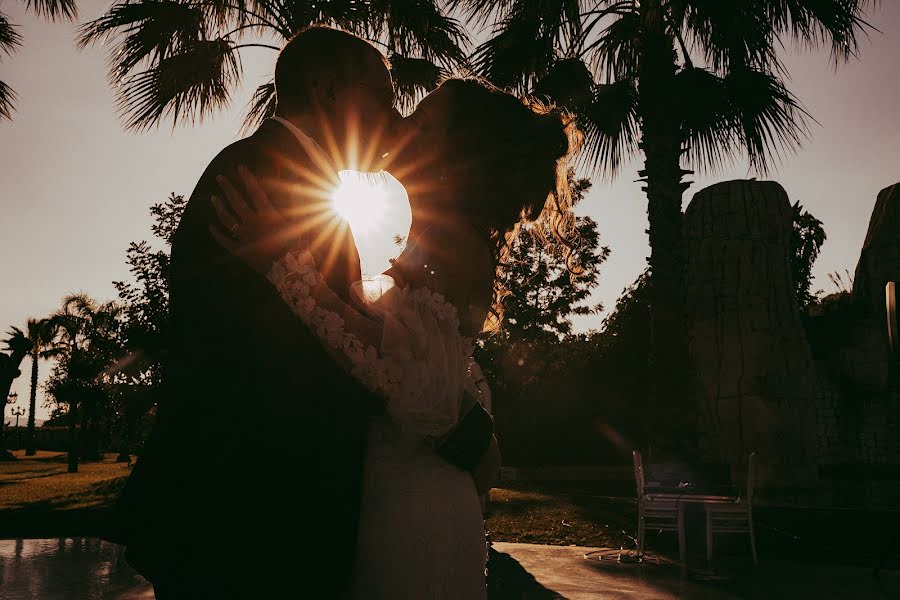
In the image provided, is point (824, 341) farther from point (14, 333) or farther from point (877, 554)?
point (14, 333)

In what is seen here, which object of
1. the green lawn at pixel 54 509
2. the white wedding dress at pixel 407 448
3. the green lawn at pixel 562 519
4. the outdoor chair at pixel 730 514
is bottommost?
the green lawn at pixel 54 509

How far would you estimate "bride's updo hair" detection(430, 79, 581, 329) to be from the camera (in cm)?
175

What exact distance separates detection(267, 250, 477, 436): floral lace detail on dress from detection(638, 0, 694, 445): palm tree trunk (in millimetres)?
8143

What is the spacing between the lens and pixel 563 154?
1.95m

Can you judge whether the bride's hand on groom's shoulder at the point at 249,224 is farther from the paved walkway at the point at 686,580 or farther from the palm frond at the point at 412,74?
the palm frond at the point at 412,74

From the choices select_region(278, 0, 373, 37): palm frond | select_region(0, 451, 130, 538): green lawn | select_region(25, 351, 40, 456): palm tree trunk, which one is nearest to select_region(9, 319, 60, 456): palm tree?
select_region(25, 351, 40, 456): palm tree trunk

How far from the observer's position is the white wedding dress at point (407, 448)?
56.9 inches

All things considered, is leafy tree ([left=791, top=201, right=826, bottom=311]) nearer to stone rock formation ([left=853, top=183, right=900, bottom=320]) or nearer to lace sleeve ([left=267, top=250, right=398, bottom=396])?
stone rock formation ([left=853, top=183, right=900, bottom=320])

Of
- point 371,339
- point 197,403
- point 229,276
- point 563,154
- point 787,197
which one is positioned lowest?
point 197,403

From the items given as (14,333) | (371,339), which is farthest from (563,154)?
(14,333)

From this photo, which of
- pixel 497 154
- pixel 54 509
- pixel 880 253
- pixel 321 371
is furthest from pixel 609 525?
pixel 880 253

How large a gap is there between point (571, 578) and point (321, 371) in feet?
18.4

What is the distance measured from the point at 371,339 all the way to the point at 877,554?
8613 millimetres

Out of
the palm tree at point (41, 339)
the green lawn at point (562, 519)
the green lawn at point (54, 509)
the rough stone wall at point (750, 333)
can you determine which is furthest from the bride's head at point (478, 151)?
the palm tree at point (41, 339)
